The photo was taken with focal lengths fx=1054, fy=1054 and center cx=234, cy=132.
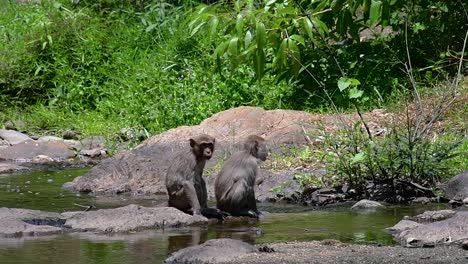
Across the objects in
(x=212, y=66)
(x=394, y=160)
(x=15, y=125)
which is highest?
(x=212, y=66)

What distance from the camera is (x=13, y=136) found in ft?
49.8

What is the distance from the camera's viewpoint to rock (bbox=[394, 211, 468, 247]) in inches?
279

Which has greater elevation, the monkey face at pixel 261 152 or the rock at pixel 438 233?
the monkey face at pixel 261 152

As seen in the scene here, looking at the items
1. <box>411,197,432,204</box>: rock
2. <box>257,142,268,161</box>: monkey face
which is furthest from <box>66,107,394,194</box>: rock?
<box>411,197,432,204</box>: rock

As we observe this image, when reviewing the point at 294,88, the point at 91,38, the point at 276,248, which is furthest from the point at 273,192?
the point at 91,38

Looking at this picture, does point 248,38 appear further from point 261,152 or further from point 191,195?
point 191,195

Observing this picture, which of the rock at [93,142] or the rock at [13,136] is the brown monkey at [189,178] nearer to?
the rock at [93,142]

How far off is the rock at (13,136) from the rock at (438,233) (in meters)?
8.75

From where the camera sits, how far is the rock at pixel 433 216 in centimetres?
830

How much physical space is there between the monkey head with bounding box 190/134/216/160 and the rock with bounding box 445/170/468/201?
7.25 feet

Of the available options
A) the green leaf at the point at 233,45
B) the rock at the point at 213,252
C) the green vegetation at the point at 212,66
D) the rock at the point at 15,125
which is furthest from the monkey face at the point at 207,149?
the rock at the point at 15,125

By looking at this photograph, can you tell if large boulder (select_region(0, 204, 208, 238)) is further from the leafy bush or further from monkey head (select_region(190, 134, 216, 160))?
the leafy bush

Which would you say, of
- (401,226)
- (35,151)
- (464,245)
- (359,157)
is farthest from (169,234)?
(35,151)

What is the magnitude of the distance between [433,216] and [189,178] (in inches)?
83.4
